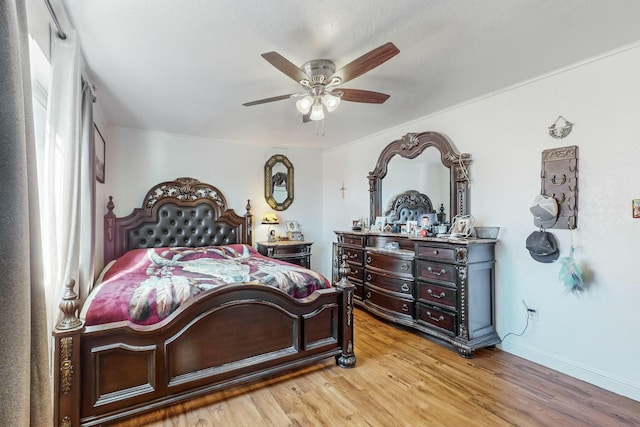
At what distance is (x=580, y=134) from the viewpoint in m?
2.59

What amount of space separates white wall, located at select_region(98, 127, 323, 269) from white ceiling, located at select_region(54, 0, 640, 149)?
1.00 meters

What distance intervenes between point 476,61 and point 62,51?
2.95 m

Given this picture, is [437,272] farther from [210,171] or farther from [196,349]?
[210,171]

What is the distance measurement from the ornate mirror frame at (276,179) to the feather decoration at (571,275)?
3906 mm

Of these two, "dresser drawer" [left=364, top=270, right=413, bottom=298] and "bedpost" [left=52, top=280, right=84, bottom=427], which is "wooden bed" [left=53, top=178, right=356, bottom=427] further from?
"dresser drawer" [left=364, top=270, right=413, bottom=298]

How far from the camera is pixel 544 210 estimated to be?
2709mm

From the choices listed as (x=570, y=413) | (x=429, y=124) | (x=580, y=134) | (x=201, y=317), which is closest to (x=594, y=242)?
(x=580, y=134)

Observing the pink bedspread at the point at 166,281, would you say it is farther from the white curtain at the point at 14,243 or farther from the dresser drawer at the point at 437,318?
the white curtain at the point at 14,243

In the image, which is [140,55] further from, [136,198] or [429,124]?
[429,124]

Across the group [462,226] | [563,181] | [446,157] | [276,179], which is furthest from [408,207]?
[276,179]

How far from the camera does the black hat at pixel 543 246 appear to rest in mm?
2688

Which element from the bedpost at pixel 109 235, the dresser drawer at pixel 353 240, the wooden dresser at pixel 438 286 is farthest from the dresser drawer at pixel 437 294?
the bedpost at pixel 109 235

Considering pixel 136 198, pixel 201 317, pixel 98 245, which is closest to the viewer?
pixel 201 317

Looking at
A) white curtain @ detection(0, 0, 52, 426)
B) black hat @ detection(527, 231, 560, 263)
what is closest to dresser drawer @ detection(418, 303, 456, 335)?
black hat @ detection(527, 231, 560, 263)
